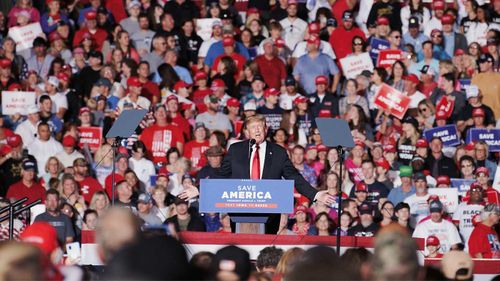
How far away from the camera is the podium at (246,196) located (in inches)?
499

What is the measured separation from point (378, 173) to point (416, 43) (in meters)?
3.88

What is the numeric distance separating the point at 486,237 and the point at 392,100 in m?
3.74

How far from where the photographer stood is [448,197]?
59.1 feet

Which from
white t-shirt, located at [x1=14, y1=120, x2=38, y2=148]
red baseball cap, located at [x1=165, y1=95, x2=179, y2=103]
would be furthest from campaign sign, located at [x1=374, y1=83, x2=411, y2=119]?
white t-shirt, located at [x1=14, y1=120, x2=38, y2=148]

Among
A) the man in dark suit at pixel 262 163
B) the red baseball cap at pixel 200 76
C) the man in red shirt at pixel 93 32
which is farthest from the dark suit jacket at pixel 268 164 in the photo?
the man in red shirt at pixel 93 32

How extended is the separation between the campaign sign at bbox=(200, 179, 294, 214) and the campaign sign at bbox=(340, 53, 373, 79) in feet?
28.4

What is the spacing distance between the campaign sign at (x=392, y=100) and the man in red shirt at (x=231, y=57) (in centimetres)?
230

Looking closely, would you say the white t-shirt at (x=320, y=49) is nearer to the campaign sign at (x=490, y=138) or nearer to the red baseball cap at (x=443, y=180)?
the campaign sign at (x=490, y=138)

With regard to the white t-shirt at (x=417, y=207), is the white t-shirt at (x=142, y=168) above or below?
above

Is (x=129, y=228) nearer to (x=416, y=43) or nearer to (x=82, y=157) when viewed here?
(x=82, y=157)

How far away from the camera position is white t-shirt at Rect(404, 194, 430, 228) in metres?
17.7

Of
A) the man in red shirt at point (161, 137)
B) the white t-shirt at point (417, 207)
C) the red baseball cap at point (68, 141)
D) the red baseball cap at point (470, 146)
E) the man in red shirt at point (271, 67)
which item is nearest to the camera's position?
the white t-shirt at point (417, 207)

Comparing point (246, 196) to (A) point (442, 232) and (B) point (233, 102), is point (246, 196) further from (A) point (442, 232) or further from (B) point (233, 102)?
(B) point (233, 102)

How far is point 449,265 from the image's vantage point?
29.4 feet
